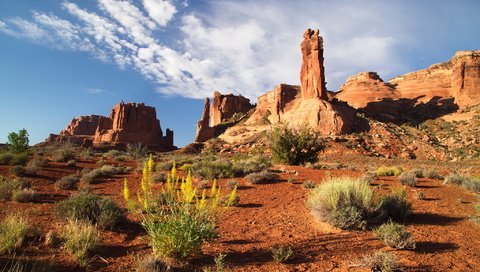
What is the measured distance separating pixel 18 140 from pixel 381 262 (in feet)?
109

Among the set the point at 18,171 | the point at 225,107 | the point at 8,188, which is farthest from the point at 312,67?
the point at 8,188

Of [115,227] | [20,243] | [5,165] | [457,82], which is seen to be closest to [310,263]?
[115,227]

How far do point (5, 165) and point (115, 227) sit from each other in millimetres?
13487

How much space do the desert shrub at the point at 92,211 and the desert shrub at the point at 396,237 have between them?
5419 mm

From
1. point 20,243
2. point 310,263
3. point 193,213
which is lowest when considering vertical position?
point 310,263

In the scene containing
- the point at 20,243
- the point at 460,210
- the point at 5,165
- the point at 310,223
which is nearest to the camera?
the point at 20,243

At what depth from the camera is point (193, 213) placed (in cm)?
555

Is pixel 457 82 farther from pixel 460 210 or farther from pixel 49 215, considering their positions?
pixel 49 215

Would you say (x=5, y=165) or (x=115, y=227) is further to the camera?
(x=5, y=165)

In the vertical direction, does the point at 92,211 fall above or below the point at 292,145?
below

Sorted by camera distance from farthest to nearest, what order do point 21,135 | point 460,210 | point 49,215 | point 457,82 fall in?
1. point 457,82
2. point 21,135
3. point 460,210
4. point 49,215

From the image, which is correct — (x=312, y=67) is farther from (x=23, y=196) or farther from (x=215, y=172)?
(x=23, y=196)

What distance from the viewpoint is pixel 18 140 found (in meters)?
29.4

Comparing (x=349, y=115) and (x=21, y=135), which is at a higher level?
(x=349, y=115)
